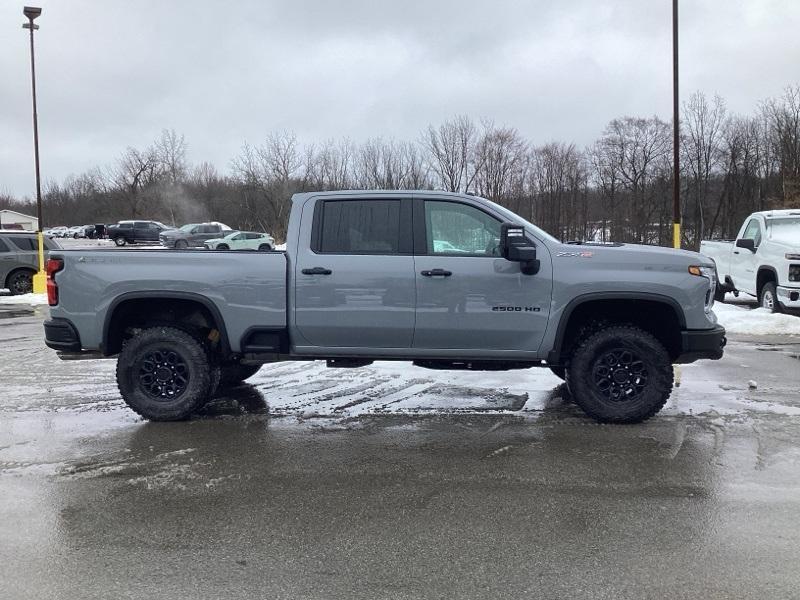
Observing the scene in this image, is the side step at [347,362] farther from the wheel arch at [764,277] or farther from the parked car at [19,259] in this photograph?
the parked car at [19,259]

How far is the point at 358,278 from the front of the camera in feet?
19.3

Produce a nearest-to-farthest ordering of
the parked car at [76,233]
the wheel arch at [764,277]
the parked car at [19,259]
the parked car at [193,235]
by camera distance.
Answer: the wheel arch at [764,277], the parked car at [19,259], the parked car at [193,235], the parked car at [76,233]

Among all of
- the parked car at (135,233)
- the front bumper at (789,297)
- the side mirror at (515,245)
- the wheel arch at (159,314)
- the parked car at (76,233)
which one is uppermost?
the parked car at (76,233)

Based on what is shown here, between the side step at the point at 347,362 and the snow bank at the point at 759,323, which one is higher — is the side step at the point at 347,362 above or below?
above

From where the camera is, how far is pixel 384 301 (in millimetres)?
5887

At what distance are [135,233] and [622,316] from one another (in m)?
51.5

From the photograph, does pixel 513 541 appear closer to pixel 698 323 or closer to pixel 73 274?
pixel 698 323

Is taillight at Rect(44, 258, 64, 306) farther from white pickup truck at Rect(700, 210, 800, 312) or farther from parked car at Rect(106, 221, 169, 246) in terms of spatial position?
parked car at Rect(106, 221, 169, 246)

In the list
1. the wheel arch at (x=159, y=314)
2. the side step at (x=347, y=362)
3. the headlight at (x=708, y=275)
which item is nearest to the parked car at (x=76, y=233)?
the wheel arch at (x=159, y=314)

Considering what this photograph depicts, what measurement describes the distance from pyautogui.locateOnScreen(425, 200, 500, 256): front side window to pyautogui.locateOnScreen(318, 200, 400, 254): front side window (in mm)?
327

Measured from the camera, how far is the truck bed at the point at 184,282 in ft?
19.5

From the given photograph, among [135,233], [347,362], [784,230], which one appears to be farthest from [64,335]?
[135,233]

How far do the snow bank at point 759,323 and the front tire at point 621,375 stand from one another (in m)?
7.14

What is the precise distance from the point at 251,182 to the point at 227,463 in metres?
54.0
